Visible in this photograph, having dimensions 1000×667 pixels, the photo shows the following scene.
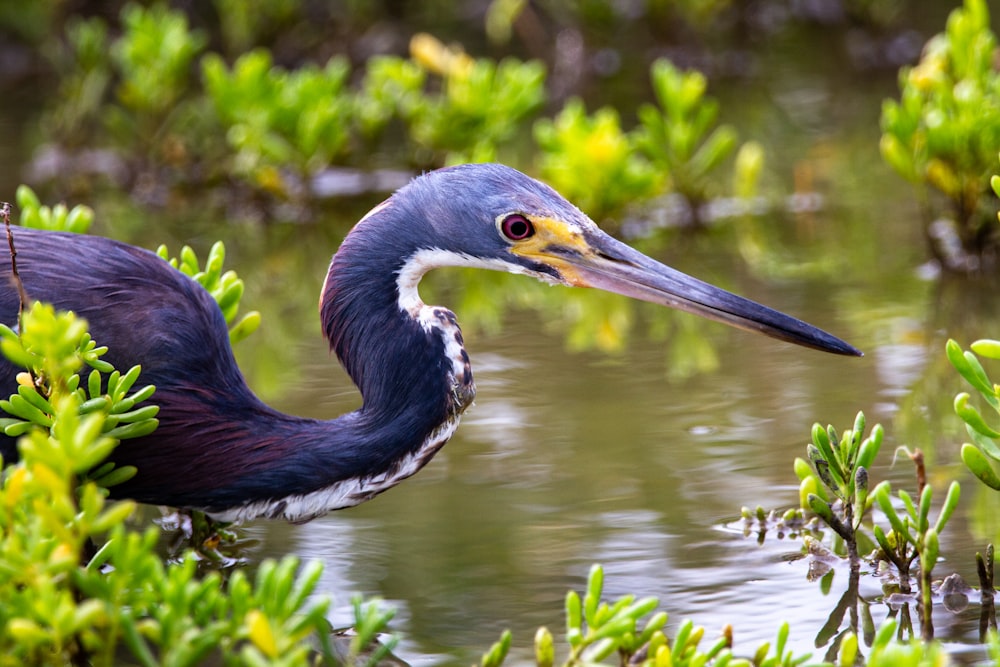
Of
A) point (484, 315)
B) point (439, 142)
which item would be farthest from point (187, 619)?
point (439, 142)

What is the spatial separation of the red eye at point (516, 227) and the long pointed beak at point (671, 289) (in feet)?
0.28

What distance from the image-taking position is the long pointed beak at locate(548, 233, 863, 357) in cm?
394

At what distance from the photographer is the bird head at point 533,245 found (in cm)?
399

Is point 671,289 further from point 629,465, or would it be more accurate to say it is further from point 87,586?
point 87,586

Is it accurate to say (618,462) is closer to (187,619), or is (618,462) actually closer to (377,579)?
(377,579)

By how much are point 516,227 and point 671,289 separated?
460 mm

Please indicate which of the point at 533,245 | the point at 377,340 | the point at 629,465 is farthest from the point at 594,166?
the point at 377,340

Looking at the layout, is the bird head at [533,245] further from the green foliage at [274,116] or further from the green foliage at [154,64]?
the green foliage at [154,64]

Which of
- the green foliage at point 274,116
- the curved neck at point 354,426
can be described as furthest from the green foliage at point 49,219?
the green foliage at point 274,116

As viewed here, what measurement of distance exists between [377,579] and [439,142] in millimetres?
4814

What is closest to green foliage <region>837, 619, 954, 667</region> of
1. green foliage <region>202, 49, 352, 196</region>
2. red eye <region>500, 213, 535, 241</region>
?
red eye <region>500, 213, 535, 241</region>

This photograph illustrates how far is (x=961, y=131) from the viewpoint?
6.29 m

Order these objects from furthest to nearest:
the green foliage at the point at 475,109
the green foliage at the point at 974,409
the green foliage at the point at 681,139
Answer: the green foliage at the point at 475,109
the green foliage at the point at 681,139
the green foliage at the point at 974,409

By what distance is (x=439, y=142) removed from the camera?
8617 mm
